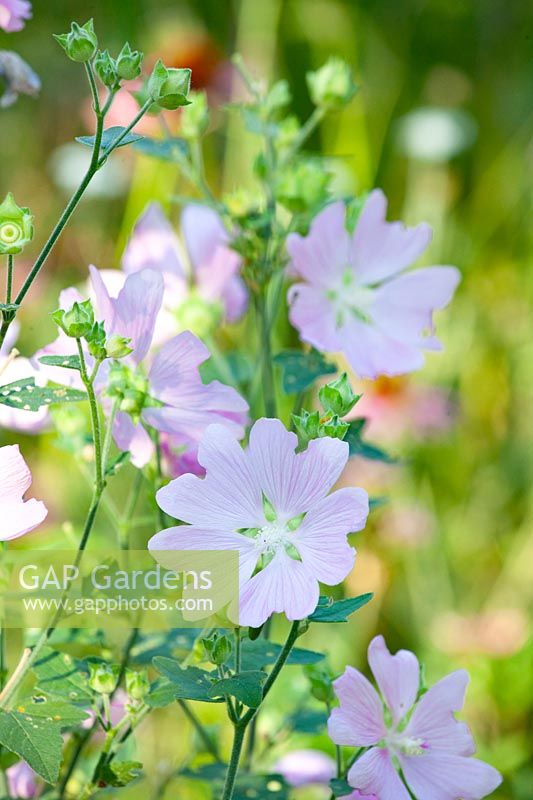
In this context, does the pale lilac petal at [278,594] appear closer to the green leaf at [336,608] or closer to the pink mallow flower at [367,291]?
the green leaf at [336,608]

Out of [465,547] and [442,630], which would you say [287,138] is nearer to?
[442,630]

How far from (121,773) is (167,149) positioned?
17.0 inches

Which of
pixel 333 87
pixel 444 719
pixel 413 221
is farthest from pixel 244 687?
pixel 413 221

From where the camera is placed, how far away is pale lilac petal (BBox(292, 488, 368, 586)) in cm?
45

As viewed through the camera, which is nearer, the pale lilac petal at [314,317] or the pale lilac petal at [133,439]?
the pale lilac petal at [133,439]

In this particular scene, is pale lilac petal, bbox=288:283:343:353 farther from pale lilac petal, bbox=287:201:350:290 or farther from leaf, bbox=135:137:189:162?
leaf, bbox=135:137:189:162

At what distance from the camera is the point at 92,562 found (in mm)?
593

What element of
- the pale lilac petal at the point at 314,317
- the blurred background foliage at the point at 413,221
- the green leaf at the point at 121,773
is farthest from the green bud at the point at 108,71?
the blurred background foliage at the point at 413,221

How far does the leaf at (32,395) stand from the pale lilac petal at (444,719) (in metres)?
0.24

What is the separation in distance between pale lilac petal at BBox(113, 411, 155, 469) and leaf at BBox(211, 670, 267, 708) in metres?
0.14

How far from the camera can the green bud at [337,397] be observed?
0.48 metres

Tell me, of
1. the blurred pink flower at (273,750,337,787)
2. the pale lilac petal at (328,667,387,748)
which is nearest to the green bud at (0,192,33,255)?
the pale lilac petal at (328,667,387,748)

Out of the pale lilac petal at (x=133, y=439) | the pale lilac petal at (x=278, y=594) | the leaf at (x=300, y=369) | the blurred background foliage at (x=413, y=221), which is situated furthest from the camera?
the blurred background foliage at (x=413, y=221)

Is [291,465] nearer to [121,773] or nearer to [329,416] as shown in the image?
[329,416]
